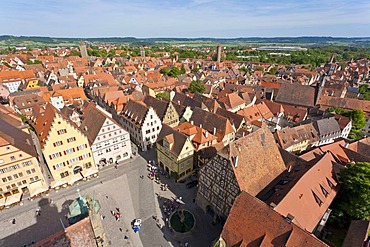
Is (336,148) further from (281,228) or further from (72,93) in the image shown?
(72,93)

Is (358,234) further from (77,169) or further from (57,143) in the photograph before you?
(57,143)

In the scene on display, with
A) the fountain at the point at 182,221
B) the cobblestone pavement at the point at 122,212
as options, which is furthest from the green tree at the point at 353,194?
the fountain at the point at 182,221

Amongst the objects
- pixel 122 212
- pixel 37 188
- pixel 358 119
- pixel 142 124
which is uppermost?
pixel 142 124

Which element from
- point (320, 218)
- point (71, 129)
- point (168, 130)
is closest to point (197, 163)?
point (168, 130)

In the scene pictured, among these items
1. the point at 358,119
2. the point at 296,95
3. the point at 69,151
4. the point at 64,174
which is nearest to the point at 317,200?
the point at 69,151

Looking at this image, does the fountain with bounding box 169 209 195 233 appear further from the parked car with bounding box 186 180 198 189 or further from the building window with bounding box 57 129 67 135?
the building window with bounding box 57 129 67 135

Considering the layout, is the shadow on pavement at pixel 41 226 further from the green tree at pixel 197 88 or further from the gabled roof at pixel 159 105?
the green tree at pixel 197 88
